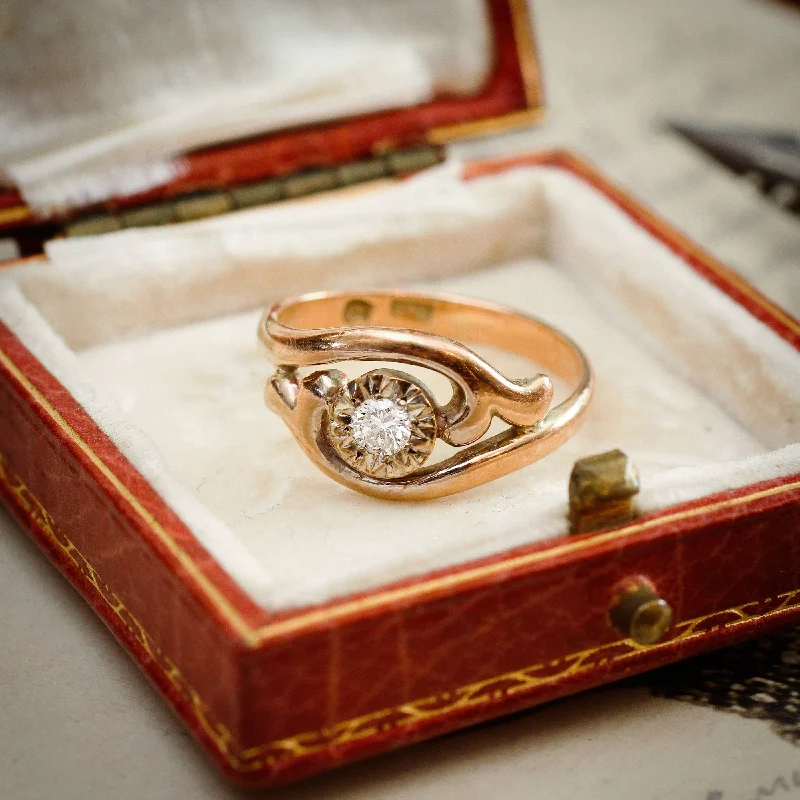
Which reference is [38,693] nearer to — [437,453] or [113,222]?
[437,453]

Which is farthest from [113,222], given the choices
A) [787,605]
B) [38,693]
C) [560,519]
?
[787,605]

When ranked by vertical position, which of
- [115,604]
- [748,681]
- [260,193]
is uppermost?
[260,193]

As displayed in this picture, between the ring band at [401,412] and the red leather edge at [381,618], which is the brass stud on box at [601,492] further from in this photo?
the ring band at [401,412]

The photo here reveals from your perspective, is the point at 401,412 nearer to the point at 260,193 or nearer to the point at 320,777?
the point at 320,777

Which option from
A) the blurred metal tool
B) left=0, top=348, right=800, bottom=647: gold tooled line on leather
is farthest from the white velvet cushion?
the blurred metal tool

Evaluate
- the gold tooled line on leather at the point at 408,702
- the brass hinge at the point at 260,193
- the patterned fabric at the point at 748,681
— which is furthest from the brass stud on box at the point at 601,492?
the brass hinge at the point at 260,193

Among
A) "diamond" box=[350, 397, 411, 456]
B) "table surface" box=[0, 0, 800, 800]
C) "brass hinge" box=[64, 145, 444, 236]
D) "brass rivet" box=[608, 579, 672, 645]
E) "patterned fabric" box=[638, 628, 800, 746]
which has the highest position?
"brass hinge" box=[64, 145, 444, 236]

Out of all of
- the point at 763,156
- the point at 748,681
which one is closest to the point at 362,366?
the point at 748,681

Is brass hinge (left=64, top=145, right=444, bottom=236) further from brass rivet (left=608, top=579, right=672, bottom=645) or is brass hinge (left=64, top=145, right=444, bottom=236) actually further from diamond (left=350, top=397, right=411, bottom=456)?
brass rivet (left=608, top=579, right=672, bottom=645)
